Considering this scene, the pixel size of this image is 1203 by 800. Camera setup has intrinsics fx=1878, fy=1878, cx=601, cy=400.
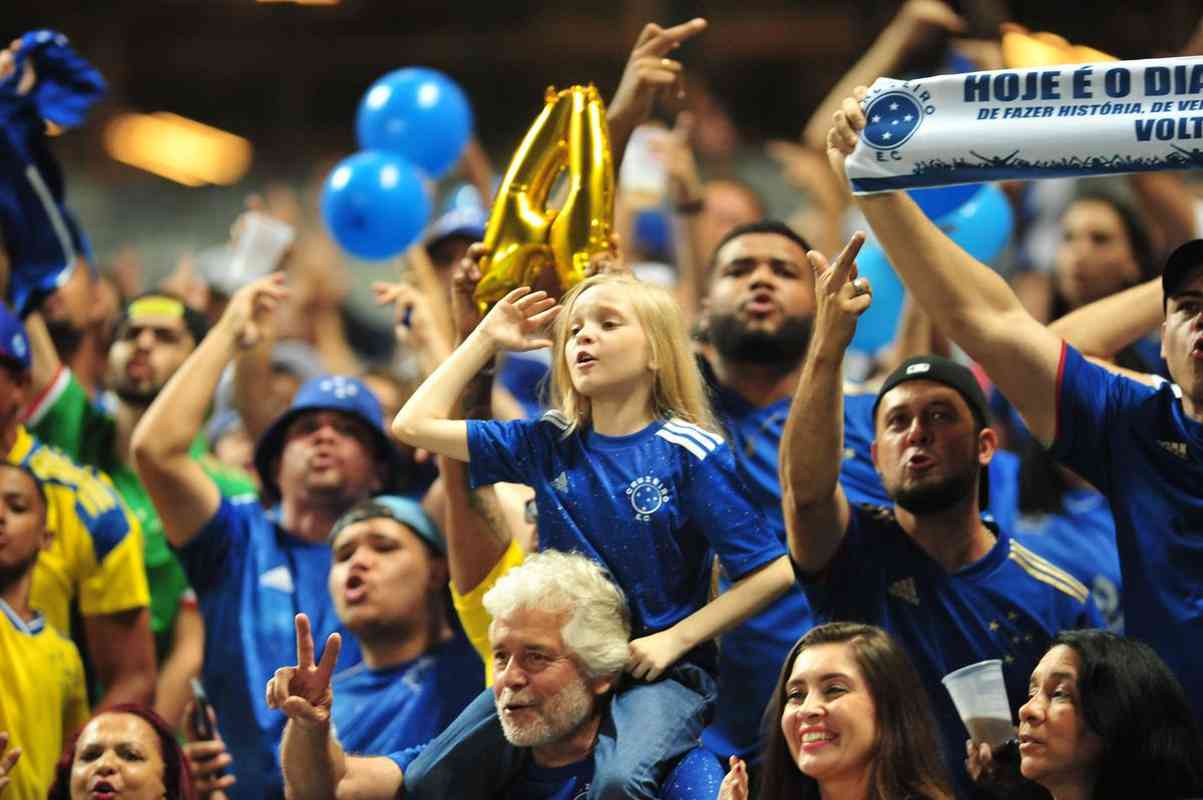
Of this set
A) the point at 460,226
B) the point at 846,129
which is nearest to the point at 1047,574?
the point at 846,129

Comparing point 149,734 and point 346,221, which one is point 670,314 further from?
point 346,221

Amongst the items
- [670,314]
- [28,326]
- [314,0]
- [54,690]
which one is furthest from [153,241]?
[670,314]

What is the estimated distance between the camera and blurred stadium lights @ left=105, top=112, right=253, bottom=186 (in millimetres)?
12891

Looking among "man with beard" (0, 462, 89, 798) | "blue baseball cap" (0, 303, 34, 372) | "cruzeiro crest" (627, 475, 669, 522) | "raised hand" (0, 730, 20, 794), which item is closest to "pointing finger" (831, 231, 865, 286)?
"cruzeiro crest" (627, 475, 669, 522)

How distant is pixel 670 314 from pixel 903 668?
103 cm

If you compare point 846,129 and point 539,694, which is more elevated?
point 846,129

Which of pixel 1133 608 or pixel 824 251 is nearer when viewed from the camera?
pixel 1133 608

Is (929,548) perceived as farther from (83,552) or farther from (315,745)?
(83,552)

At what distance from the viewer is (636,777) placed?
3.94 metres

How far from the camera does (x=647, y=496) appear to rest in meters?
4.21

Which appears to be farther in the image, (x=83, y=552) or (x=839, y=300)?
(x=83, y=552)

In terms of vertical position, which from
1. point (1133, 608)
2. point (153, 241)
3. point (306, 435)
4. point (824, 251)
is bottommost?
point (1133, 608)

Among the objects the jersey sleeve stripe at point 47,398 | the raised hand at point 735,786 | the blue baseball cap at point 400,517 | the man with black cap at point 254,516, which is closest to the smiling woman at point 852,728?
the raised hand at point 735,786

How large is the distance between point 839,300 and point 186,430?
225cm
